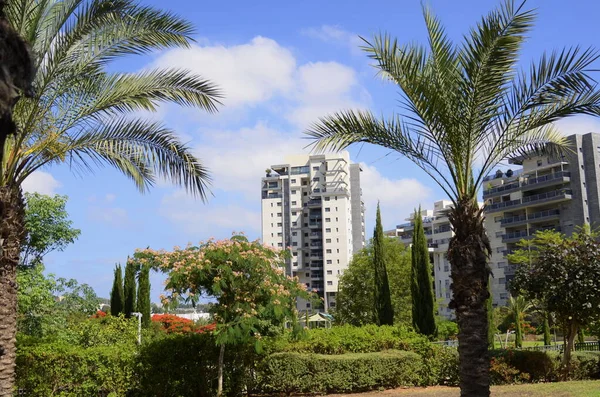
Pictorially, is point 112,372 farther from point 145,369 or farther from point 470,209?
point 470,209

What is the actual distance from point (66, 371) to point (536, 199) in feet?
189

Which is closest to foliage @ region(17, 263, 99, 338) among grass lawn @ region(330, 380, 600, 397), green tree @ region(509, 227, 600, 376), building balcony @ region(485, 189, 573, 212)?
grass lawn @ region(330, 380, 600, 397)

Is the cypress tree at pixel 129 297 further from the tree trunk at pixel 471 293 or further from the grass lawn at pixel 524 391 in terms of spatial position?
the tree trunk at pixel 471 293

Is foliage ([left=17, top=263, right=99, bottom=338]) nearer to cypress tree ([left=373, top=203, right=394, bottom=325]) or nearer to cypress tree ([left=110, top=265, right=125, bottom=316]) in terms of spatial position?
cypress tree ([left=373, top=203, right=394, bottom=325])

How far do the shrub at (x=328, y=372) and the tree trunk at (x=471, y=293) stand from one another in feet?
18.5

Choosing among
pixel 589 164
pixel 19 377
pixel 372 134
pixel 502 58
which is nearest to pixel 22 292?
pixel 19 377

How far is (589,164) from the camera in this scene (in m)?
61.1

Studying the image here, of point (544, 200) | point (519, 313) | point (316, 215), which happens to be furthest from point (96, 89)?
point (316, 215)

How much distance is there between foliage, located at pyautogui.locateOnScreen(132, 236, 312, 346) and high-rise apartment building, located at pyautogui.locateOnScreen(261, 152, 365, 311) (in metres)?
84.8

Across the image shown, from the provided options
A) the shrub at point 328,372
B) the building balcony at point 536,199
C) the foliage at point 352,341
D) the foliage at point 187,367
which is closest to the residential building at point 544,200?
the building balcony at point 536,199

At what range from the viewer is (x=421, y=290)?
3155 centimetres

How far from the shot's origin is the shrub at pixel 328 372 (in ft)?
48.9

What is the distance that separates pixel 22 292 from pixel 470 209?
12318 millimetres

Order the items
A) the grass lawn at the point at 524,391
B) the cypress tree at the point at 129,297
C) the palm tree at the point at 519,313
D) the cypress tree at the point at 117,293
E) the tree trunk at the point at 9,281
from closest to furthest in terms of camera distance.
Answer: the tree trunk at the point at 9,281
the grass lawn at the point at 524,391
the palm tree at the point at 519,313
the cypress tree at the point at 129,297
the cypress tree at the point at 117,293
